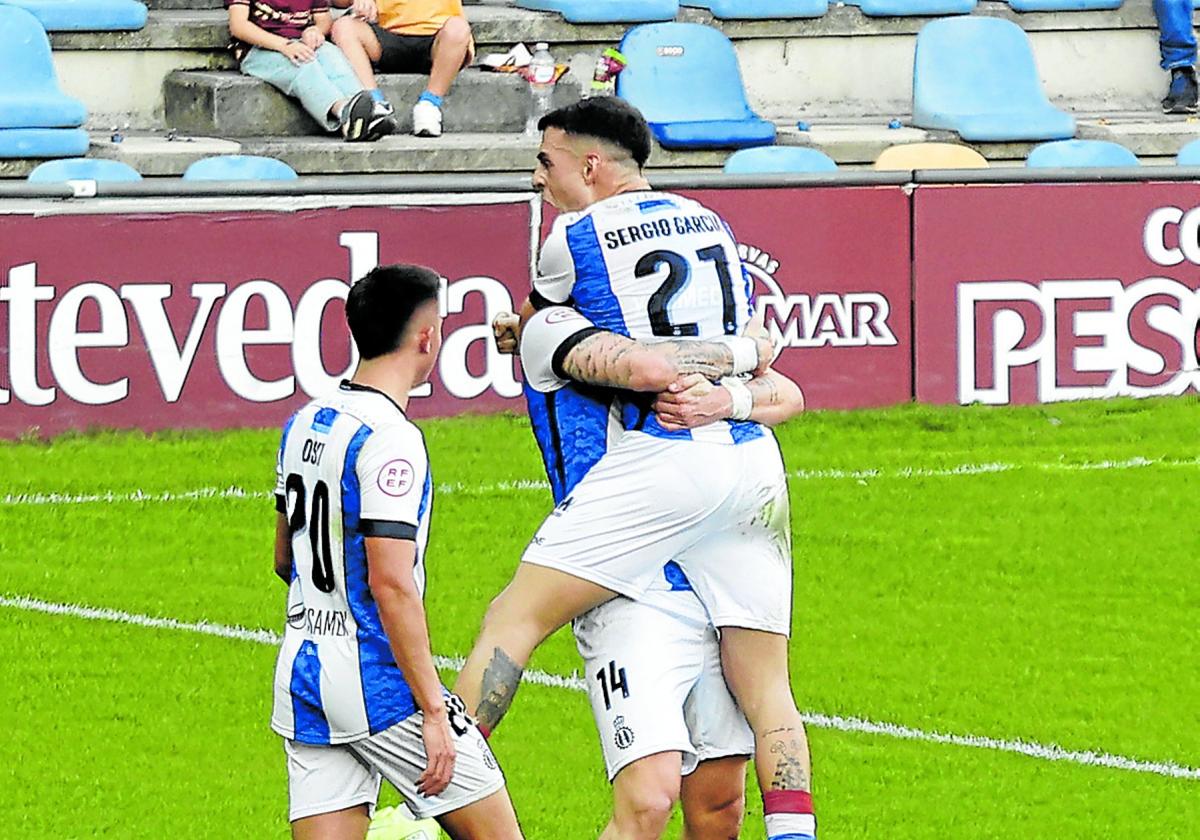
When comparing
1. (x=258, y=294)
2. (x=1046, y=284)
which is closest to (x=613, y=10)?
(x=1046, y=284)

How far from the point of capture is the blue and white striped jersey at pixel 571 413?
5.23m

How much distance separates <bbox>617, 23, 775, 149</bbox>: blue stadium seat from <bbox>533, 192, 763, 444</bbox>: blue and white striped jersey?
9367 mm

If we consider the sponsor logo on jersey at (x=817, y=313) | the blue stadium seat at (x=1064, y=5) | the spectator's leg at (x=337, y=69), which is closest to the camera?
the sponsor logo on jersey at (x=817, y=313)

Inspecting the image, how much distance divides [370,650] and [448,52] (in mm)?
10007

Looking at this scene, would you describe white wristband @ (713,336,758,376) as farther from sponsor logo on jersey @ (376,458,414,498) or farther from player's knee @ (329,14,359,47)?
player's knee @ (329,14,359,47)

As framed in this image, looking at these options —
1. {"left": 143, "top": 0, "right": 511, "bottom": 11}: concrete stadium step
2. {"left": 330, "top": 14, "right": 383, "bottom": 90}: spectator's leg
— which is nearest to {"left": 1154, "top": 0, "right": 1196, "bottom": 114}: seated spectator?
{"left": 330, "top": 14, "right": 383, "bottom": 90}: spectator's leg

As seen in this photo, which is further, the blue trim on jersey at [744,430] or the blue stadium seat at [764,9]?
the blue stadium seat at [764,9]

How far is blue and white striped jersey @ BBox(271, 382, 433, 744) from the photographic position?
15.3 feet

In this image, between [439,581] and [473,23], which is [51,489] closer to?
[439,581]

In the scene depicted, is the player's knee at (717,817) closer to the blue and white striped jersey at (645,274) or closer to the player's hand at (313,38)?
the blue and white striped jersey at (645,274)

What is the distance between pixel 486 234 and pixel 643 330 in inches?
241

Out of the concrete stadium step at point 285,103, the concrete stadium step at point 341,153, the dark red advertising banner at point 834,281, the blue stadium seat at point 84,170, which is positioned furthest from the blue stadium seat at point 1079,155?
the blue stadium seat at point 84,170

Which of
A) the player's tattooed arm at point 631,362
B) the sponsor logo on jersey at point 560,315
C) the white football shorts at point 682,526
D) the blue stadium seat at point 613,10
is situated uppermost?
the sponsor logo on jersey at point 560,315

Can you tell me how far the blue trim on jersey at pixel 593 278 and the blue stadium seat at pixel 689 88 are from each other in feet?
30.9
